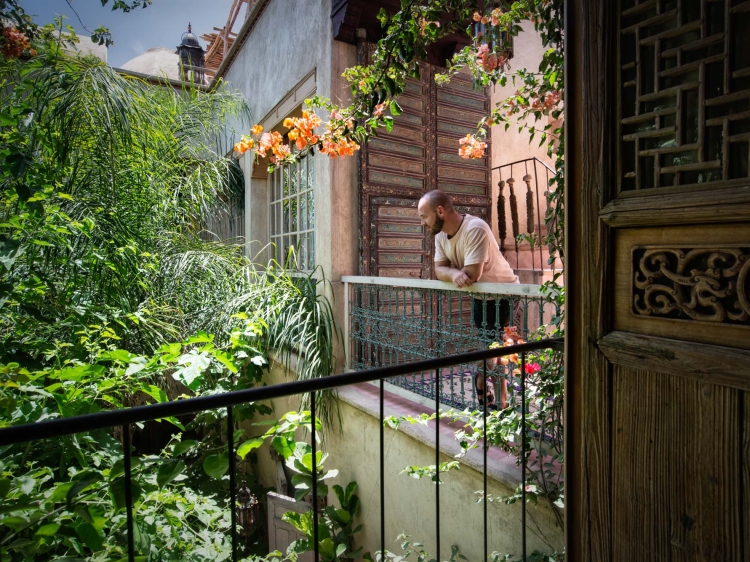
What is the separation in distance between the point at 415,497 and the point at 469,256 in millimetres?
1413

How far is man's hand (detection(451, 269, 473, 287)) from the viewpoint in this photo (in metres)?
2.51

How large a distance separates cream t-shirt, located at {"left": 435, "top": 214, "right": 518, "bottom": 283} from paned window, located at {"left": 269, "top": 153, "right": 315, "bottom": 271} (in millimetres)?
1850

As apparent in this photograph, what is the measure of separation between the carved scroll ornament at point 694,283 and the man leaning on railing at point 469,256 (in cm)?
139

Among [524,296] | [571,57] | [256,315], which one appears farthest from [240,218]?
[571,57]

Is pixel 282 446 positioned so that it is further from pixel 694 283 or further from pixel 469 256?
pixel 694 283

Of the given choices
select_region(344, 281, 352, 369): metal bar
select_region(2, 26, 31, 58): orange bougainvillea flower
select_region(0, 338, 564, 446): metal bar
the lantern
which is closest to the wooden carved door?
select_region(0, 338, 564, 446): metal bar

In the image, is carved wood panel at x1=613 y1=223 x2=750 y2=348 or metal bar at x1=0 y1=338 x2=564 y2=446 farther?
carved wood panel at x1=613 y1=223 x2=750 y2=348

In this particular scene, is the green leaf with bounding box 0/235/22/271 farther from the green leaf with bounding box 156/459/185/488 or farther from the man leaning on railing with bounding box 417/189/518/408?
the man leaning on railing with bounding box 417/189/518/408

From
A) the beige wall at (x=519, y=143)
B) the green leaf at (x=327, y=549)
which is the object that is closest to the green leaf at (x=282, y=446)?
the green leaf at (x=327, y=549)

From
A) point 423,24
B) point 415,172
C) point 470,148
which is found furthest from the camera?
point 415,172

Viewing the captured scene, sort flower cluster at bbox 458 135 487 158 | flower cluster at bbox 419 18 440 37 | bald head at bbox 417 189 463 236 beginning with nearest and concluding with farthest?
flower cluster at bbox 419 18 440 37 < bald head at bbox 417 189 463 236 < flower cluster at bbox 458 135 487 158

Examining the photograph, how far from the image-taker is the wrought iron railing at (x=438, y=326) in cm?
239

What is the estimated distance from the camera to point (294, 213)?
532 cm

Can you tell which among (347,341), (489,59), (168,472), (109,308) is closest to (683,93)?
(168,472)
